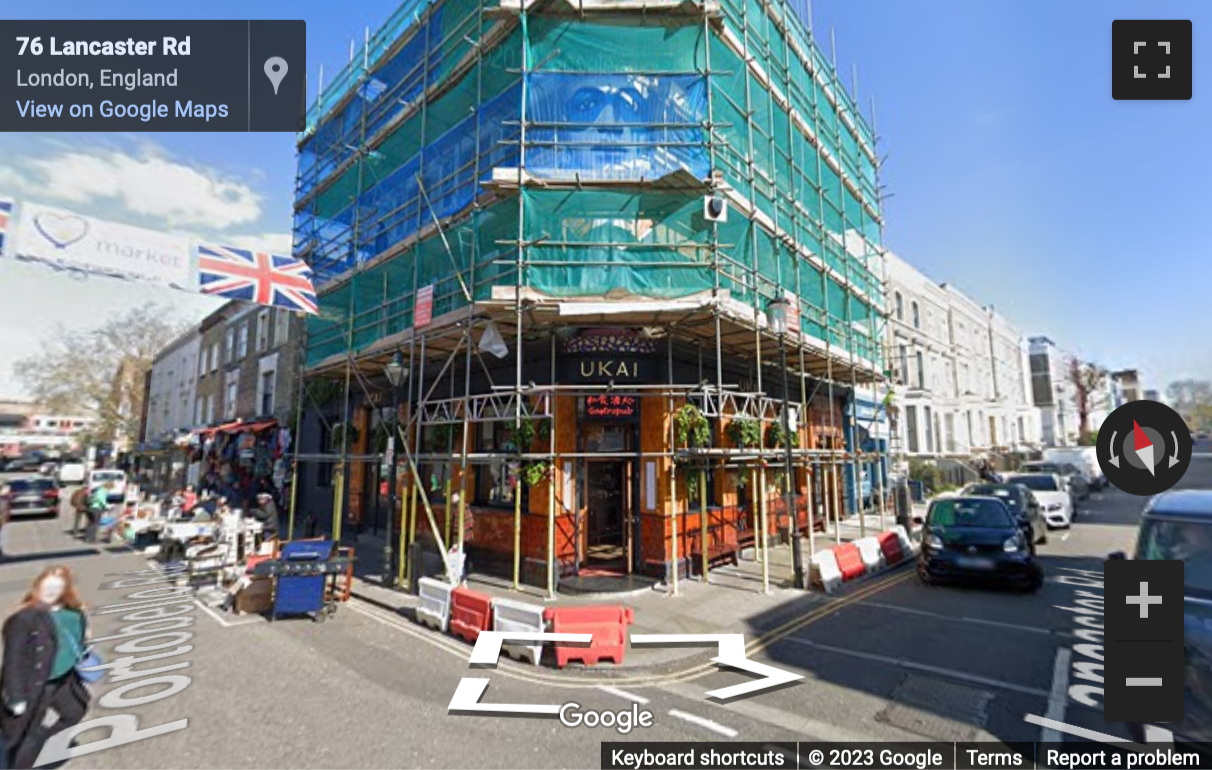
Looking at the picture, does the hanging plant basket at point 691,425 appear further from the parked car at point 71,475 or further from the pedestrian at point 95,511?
the parked car at point 71,475

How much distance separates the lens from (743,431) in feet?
35.1

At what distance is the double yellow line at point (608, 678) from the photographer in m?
6.34


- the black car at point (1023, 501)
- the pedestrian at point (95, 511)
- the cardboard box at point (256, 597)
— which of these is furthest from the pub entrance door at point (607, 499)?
the pedestrian at point (95, 511)

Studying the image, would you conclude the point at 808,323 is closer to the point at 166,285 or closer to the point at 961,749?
the point at 961,749

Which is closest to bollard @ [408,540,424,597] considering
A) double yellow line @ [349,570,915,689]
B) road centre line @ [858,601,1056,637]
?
double yellow line @ [349,570,915,689]

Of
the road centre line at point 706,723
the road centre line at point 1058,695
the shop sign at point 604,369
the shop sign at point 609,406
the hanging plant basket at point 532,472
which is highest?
the shop sign at point 604,369

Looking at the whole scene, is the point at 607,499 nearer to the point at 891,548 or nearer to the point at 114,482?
the point at 891,548

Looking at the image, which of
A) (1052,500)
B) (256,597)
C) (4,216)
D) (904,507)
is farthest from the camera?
(1052,500)

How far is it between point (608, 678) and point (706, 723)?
1575mm

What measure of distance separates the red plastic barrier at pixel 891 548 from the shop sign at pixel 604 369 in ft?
22.4

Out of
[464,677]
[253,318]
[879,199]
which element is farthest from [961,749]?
[253,318]

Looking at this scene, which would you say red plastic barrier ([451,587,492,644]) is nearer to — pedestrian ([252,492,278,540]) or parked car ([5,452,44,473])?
pedestrian ([252,492,278,540])

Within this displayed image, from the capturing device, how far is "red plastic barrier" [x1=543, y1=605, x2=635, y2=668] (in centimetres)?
678

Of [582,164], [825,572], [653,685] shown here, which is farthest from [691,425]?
[582,164]
